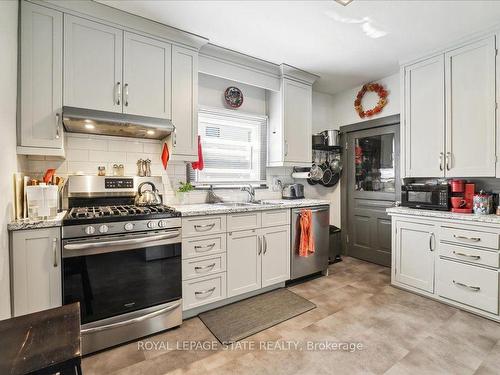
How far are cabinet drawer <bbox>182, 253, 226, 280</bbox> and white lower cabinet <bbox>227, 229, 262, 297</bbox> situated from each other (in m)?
0.09

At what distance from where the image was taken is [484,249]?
226 centimetres

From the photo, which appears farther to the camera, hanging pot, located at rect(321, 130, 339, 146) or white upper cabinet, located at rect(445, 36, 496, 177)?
hanging pot, located at rect(321, 130, 339, 146)

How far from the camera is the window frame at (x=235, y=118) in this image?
9.71 feet

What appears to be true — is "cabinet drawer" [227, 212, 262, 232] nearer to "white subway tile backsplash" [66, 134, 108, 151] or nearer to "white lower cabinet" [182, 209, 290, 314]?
"white lower cabinet" [182, 209, 290, 314]

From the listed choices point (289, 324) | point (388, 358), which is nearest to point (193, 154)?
point (289, 324)

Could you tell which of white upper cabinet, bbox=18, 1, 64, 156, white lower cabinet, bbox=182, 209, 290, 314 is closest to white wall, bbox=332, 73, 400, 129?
white lower cabinet, bbox=182, 209, 290, 314

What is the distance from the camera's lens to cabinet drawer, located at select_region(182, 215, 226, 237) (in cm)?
223

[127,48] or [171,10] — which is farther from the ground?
[171,10]

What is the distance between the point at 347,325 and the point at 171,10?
3.12m

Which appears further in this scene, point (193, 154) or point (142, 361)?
point (193, 154)

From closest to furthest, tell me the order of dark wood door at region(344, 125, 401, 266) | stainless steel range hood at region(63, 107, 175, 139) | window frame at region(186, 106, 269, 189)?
stainless steel range hood at region(63, 107, 175, 139), window frame at region(186, 106, 269, 189), dark wood door at region(344, 125, 401, 266)

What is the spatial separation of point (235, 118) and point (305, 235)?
1717 mm

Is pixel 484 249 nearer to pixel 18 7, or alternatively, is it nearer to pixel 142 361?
pixel 142 361

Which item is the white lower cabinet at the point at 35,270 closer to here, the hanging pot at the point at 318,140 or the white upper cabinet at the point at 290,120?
the white upper cabinet at the point at 290,120
